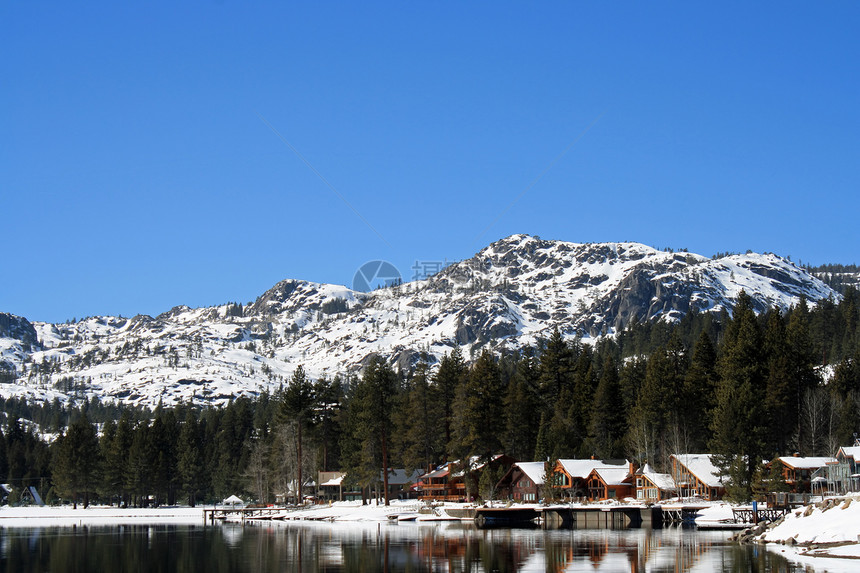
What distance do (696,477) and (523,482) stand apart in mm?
19285

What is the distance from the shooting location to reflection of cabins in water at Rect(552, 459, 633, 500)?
94.8m

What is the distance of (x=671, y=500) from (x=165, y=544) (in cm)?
4810

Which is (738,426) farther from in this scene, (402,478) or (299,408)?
(402,478)

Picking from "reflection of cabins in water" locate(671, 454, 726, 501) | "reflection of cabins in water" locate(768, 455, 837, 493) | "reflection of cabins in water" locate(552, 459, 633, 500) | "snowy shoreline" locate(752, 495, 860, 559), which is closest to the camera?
"snowy shoreline" locate(752, 495, 860, 559)

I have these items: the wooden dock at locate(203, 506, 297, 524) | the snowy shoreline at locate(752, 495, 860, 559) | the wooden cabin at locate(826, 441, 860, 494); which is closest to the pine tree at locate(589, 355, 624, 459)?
the wooden cabin at locate(826, 441, 860, 494)

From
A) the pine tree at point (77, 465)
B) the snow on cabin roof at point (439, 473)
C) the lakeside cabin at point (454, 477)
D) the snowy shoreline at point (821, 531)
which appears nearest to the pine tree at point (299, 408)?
the snow on cabin roof at point (439, 473)

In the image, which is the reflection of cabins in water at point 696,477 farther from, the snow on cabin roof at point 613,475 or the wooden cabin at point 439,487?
the wooden cabin at point 439,487

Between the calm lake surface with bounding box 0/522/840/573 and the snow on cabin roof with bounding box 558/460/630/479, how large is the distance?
19.7 meters

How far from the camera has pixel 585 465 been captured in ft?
318

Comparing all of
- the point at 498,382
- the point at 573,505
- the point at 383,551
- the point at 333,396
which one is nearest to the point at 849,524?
the point at 383,551

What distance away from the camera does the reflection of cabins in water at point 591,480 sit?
3730 inches

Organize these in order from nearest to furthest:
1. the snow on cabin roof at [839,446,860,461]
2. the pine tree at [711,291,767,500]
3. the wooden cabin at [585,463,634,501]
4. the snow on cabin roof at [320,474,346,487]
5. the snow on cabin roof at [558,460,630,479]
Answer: the snow on cabin roof at [839,446,860,461] → the pine tree at [711,291,767,500] → the wooden cabin at [585,463,634,501] → the snow on cabin roof at [558,460,630,479] → the snow on cabin roof at [320,474,346,487]

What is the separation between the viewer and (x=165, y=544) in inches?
2613

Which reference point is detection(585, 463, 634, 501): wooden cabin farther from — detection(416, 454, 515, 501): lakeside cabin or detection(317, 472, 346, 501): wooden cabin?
detection(317, 472, 346, 501): wooden cabin
